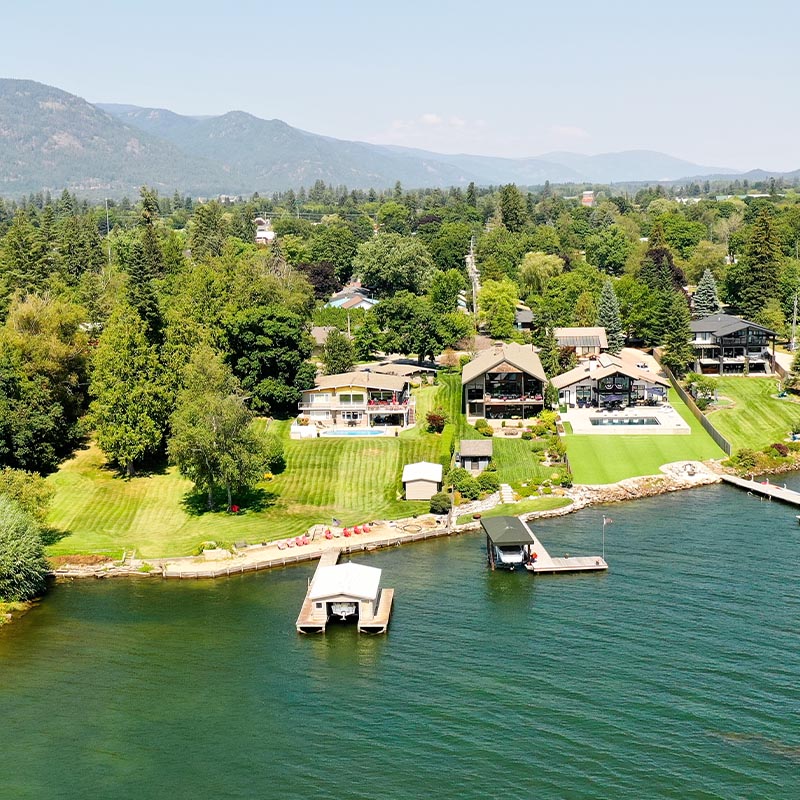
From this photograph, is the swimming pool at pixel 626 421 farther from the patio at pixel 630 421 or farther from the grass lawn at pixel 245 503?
the grass lawn at pixel 245 503

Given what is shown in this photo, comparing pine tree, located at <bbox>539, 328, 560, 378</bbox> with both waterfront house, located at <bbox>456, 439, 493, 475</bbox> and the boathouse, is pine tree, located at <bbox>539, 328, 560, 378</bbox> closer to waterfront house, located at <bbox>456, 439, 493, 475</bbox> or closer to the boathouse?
waterfront house, located at <bbox>456, 439, 493, 475</bbox>

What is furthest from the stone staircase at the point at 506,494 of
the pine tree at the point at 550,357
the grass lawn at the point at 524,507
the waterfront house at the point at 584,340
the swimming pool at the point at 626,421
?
the waterfront house at the point at 584,340

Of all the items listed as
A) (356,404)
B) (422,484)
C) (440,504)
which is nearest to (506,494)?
(440,504)

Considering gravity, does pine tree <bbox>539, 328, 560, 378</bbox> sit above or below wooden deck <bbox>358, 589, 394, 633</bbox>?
above

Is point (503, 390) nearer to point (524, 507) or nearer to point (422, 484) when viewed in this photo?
point (422, 484)

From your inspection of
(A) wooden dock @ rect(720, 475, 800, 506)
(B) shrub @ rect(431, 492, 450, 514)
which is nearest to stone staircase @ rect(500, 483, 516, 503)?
(B) shrub @ rect(431, 492, 450, 514)

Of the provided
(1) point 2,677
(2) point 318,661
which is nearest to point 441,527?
(2) point 318,661
